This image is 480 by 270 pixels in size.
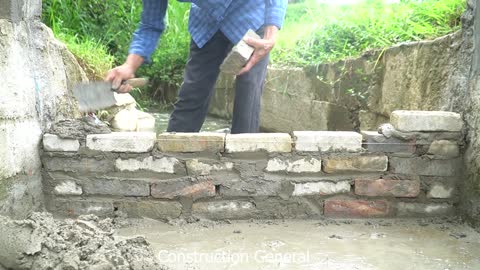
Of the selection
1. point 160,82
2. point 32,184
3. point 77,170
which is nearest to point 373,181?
point 77,170

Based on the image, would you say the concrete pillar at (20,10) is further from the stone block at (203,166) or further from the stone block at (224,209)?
the stone block at (224,209)

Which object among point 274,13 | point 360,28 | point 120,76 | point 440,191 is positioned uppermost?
point 360,28

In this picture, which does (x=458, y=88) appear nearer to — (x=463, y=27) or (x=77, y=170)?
(x=463, y=27)

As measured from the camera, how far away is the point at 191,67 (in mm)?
2689

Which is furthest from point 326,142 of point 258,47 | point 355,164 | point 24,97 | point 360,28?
point 360,28

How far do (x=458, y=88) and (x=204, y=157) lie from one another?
1.19 meters

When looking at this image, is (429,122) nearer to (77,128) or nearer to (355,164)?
(355,164)

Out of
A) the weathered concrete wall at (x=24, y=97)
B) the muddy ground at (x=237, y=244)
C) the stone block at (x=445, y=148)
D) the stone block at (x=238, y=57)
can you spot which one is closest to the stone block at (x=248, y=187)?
the muddy ground at (x=237, y=244)

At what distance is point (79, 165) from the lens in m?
2.23

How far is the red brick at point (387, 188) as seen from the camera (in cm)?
226

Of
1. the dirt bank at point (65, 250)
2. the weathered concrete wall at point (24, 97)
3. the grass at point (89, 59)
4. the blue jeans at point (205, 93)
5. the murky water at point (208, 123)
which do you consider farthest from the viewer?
the murky water at point (208, 123)

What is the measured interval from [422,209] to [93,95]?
1.53 metres

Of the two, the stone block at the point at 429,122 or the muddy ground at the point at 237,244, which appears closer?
the muddy ground at the point at 237,244

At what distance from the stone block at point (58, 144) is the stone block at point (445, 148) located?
1552mm
